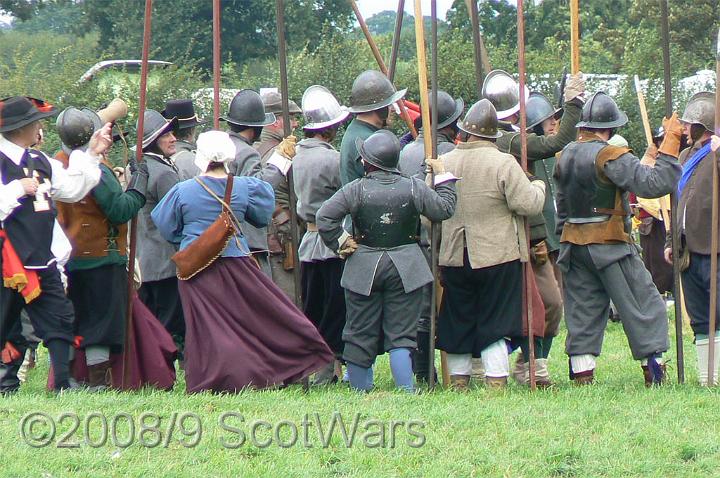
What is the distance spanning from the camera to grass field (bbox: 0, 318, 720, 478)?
6301 mm

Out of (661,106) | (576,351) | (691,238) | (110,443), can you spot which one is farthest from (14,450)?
(661,106)

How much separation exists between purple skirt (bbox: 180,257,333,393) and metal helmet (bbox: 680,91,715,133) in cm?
302

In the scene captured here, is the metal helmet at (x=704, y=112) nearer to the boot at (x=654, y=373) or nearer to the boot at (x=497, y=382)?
the boot at (x=654, y=373)

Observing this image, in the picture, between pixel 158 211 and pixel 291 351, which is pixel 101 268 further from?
pixel 291 351

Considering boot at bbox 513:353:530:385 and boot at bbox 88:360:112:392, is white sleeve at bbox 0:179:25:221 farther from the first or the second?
boot at bbox 513:353:530:385

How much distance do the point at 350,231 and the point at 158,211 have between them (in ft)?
4.20

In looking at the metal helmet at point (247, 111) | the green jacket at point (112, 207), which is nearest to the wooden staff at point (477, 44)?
the metal helmet at point (247, 111)

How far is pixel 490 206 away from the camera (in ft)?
27.7

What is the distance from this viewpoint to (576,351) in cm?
852

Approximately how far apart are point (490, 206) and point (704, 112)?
1.72 meters

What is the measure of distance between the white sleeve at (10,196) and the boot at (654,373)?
4.11 m

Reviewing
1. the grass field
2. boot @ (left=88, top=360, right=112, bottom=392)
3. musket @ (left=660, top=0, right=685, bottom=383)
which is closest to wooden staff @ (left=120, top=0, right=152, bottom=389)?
boot @ (left=88, top=360, right=112, bottom=392)

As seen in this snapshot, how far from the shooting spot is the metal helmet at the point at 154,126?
927 cm

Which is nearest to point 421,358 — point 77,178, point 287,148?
point 287,148
